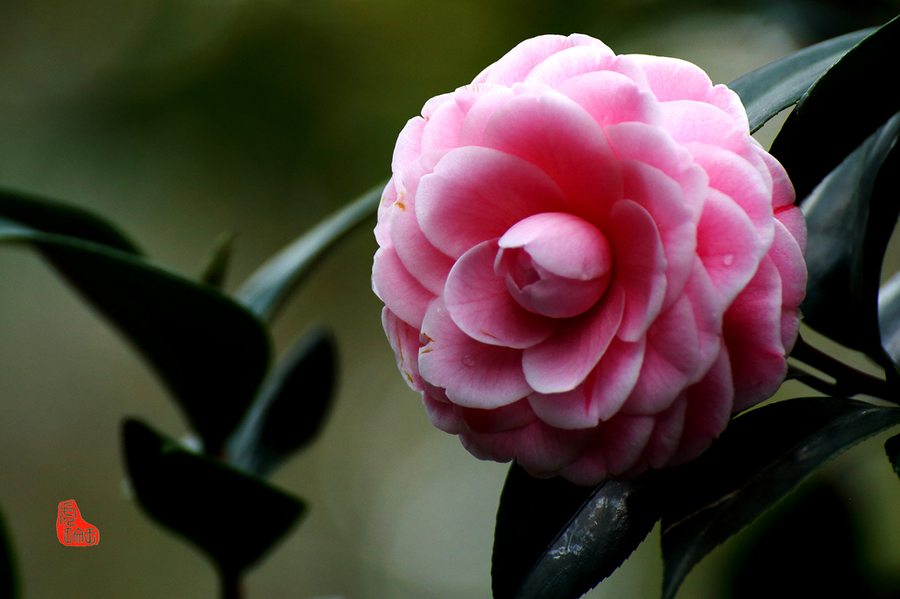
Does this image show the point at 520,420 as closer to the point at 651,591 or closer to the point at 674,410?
the point at 674,410

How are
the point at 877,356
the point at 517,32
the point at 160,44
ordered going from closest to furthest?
the point at 877,356 < the point at 517,32 < the point at 160,44

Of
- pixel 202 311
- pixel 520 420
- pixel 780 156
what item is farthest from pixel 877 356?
pixel 202 311


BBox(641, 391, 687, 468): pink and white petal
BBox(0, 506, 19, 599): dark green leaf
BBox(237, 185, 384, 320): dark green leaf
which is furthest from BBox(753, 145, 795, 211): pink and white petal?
BBox(0, 506, 19, 599): dark green leaf

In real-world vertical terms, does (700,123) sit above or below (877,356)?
above

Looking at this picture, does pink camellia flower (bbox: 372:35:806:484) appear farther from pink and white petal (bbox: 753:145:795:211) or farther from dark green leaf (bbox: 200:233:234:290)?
dark green leaf (bbox: 200:233:234:290)

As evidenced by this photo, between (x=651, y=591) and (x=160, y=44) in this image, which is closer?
(x=651, y=591)

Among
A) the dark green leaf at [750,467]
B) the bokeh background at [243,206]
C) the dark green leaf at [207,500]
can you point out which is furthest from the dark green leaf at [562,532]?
the bokeh background at [243,206]

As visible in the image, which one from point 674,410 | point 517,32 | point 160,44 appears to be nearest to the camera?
point 674,410

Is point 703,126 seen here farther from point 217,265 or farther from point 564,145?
point 217,265
